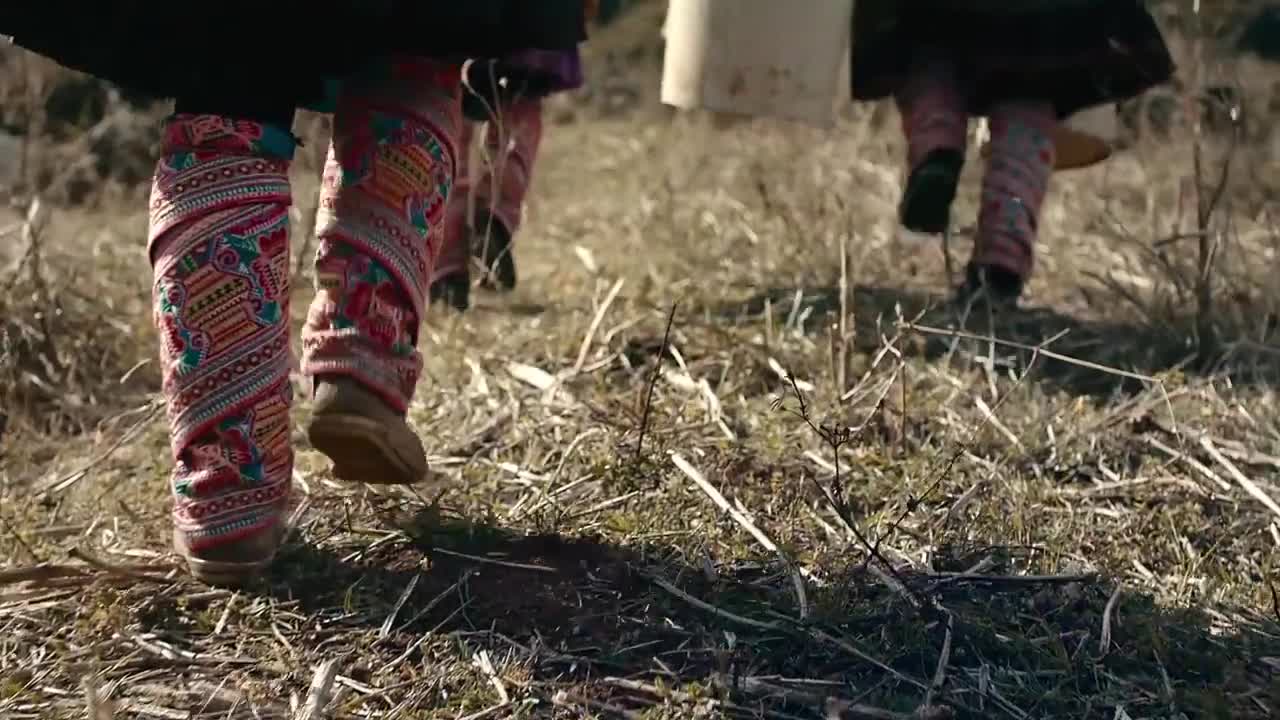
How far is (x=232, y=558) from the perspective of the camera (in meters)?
1.30

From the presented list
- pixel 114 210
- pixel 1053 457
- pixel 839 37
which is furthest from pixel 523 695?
pixel 114 210

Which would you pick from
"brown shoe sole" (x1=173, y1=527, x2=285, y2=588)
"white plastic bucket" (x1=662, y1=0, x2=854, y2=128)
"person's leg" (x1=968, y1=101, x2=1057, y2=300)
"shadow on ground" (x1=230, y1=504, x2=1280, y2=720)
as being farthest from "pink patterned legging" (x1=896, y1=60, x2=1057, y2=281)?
"brown shoe sole" (x1=173, y1=527, x2=285, y2=588)

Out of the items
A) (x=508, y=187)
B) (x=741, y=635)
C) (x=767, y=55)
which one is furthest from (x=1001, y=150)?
(x=741, y=635)

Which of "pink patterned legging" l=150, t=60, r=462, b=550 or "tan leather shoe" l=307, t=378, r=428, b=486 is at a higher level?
"pink patterned legging" l=150, t=60, r=462, b=550

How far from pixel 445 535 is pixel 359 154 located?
40 centimetres

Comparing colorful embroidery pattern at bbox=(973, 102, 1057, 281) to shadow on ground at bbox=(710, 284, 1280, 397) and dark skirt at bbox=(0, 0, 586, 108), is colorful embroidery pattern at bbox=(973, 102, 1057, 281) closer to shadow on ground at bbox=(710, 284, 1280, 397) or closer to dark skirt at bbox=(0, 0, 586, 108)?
shadow on ground at bbox=(710, 284, 1280, 397)

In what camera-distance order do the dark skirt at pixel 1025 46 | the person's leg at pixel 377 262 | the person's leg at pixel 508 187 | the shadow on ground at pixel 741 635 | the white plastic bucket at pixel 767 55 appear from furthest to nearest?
the person's leg at pixel 508 187
the dark skirt at pixel 1025 46
the white plastic bucket at pixel 767 55
the person's leg at pixel 377 262
the shadow on ground at pixel 741 635

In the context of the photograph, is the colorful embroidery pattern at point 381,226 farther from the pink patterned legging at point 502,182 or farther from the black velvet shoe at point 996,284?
the black velvet shoe at point 996,284

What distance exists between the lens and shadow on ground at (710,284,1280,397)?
2008mm

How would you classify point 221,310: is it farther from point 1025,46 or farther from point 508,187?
point 1025,46

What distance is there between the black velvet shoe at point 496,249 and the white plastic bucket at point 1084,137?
871 mm

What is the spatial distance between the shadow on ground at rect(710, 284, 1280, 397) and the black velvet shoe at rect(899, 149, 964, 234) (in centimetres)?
15

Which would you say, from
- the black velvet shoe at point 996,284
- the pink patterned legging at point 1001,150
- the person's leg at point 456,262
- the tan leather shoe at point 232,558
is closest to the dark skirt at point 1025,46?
the pink patterned legging at point 1001,150

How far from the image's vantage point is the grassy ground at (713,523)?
3.88 ft
